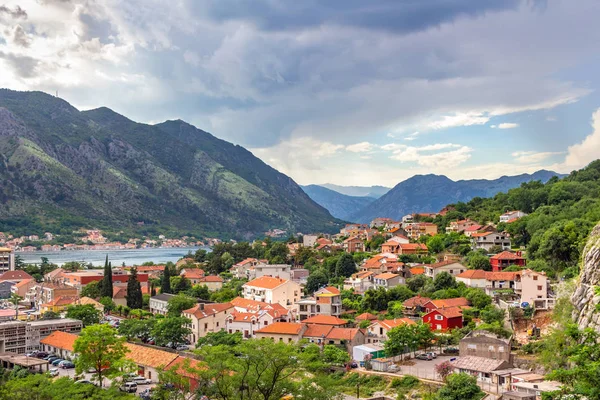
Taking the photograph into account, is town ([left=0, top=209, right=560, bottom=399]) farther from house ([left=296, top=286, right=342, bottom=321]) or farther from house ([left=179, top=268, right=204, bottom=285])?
house ([left=179, top=268, right=204, bottom=285])

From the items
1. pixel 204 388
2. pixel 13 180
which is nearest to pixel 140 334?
pixel 204 388

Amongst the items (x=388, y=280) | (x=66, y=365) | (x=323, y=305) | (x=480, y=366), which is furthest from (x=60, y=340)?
(x=480, y=366)

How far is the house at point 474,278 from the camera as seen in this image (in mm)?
44219

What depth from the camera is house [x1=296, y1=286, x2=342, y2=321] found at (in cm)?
4472

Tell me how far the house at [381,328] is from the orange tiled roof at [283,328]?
5.06 m

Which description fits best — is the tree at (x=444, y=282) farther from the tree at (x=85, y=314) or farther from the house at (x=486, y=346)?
the tree at (x=85, y=314)

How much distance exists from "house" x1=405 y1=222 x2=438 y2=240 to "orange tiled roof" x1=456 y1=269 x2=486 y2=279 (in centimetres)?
2591

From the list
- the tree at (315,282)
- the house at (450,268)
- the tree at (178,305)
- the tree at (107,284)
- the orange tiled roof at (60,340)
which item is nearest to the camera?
the orange tiled roof at (60,340)

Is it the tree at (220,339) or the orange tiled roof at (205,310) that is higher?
the orange tiled roof at (205,310)

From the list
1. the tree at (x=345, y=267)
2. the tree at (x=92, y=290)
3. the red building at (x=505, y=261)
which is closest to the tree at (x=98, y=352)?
the tree at (x=92, y=290)

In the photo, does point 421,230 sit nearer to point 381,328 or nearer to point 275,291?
point 275,291

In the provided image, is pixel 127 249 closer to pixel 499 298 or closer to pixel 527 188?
pixel 527 188

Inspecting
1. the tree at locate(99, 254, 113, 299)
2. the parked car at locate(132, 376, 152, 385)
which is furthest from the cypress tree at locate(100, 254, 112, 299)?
the parked car at locate(132, 376, 152, 385)

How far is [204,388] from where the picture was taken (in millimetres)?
21859
